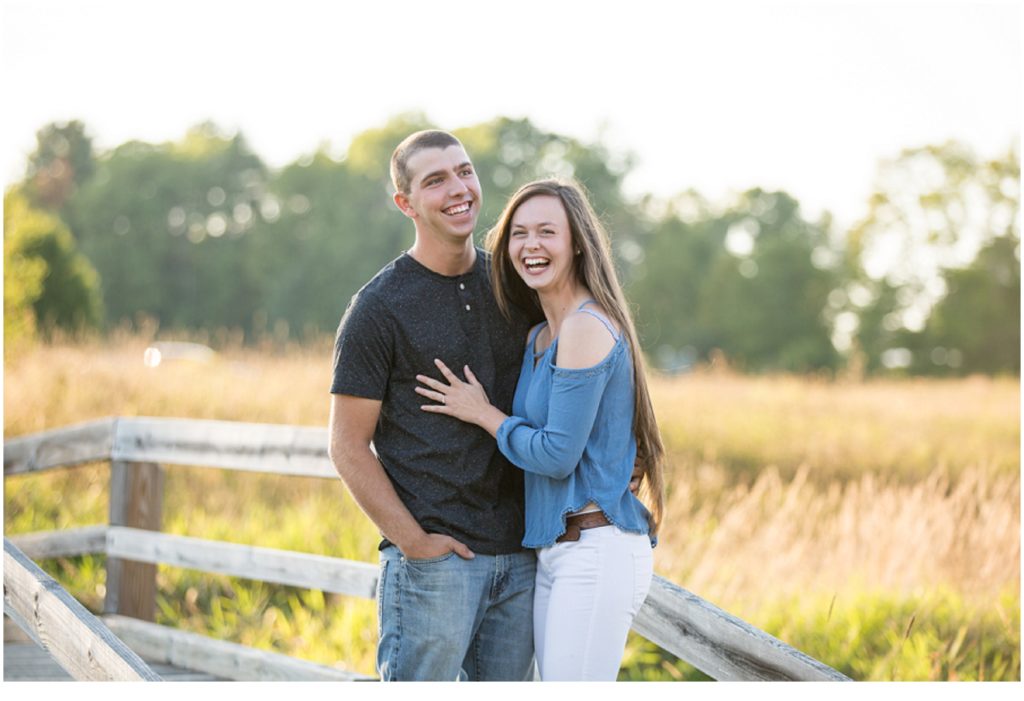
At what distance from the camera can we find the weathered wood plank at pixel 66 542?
481 centimetres

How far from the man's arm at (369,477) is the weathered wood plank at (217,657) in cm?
122

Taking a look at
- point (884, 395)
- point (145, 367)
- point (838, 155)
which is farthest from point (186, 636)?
point (838, 155)

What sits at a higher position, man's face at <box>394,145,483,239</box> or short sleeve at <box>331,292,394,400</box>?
man's face at <box>394,145,483,239</box>

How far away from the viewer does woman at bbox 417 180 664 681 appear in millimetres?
2516

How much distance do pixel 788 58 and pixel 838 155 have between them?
1596 cm

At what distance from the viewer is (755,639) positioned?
2.69 meters

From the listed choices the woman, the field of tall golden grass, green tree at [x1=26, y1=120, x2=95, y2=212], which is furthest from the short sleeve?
green tree at [x1=26, y1=120, x2=95, y2=212]

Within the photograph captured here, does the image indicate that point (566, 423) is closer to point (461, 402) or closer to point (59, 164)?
point (461, 402)

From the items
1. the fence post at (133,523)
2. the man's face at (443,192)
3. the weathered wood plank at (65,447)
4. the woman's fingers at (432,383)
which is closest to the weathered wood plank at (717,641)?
the woman's fingers at (432,383)

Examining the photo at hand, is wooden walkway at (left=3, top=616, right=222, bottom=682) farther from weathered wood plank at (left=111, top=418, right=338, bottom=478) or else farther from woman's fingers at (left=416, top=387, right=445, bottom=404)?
woman's fingers at (left=416, top=387, right=445, bottom=404)

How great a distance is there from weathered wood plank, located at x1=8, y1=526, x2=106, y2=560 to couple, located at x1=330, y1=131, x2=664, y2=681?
2.53 meters

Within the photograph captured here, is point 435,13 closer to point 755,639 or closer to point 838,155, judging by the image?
point 838,155

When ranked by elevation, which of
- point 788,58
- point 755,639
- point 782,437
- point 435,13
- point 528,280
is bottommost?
point 782,437

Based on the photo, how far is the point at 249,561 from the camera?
424cm
